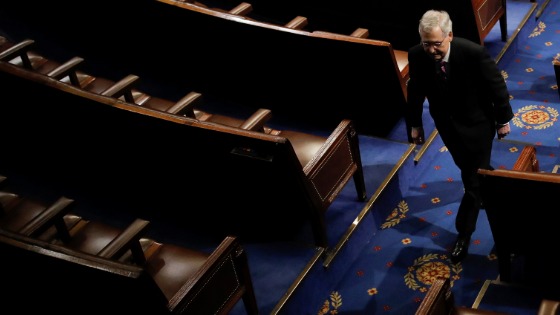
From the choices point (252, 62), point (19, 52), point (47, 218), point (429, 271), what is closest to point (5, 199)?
point (47, 218)

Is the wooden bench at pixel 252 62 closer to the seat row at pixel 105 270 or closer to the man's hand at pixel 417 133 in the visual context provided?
the man's hand at pixel 417 133

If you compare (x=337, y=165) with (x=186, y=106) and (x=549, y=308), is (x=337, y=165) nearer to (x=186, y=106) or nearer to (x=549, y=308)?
(x=186, y=106)

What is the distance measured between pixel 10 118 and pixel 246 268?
1.20 ft

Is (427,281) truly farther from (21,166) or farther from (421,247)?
(21,166)

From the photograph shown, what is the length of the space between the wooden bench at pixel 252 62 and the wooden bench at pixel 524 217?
235mm

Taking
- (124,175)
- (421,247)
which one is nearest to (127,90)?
(124,175)

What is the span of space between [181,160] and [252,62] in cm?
25

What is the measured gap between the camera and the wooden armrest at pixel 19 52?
3.78 feet

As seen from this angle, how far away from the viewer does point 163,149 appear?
98cm

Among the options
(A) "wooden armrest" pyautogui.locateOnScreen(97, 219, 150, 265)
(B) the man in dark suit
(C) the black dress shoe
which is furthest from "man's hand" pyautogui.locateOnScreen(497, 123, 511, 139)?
(A) "wooden armrest" pyautogui.locateOnScreen(97, 219, 150, 265)

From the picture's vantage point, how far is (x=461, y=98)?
96cm

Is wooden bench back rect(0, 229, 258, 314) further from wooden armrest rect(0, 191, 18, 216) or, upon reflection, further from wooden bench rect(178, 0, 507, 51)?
wooden bench rect(178, 0, 507, 51)

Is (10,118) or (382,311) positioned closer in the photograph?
(382,311)

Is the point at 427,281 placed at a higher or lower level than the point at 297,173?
lower
